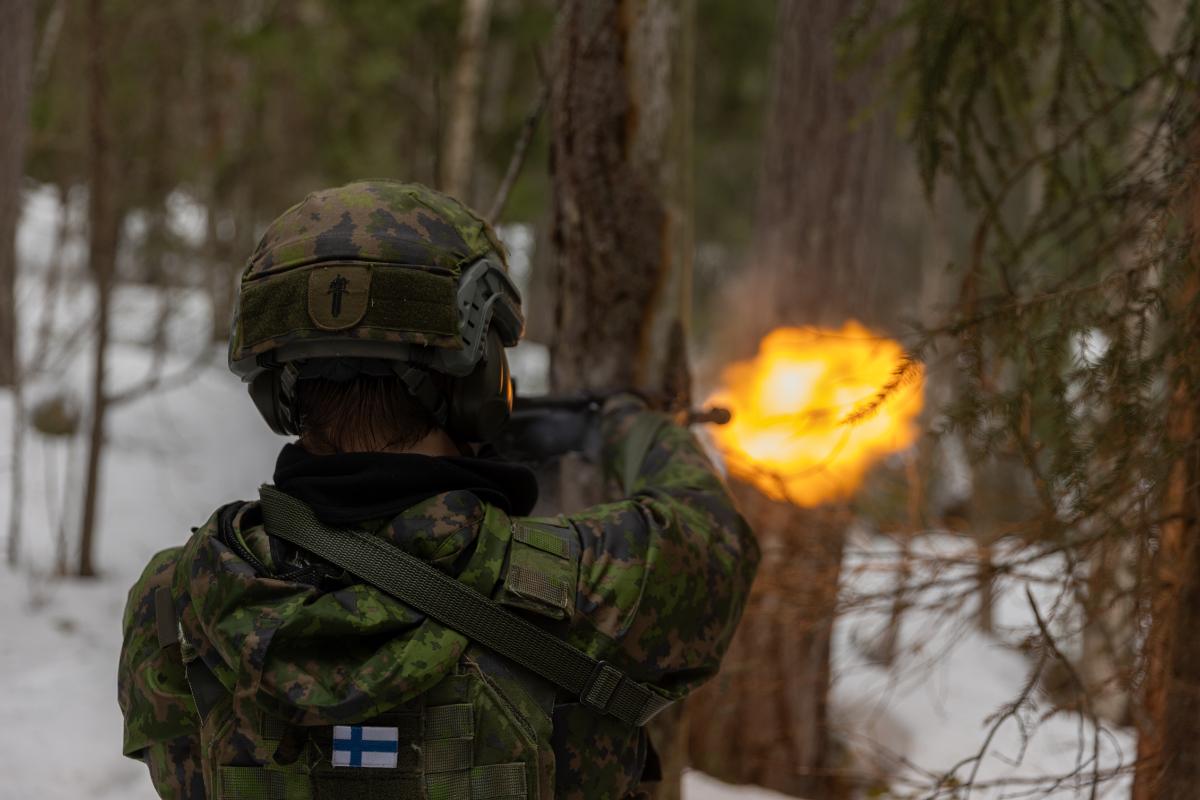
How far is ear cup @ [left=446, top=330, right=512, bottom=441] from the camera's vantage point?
173cm

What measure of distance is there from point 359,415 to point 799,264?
11.7ft

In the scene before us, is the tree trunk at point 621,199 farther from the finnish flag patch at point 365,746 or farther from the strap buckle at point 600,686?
the finnish flag patch at point 365,746

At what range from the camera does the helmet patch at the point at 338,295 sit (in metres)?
1.62

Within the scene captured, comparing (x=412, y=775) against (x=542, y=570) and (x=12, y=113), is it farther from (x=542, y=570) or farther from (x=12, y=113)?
(x=12, y=113)

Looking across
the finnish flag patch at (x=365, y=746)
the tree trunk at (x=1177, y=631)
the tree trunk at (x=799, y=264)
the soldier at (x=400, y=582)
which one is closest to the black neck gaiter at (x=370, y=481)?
the soldier at (x=400, y=582)

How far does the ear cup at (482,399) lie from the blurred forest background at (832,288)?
85 centimetres

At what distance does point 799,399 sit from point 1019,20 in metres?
1.49

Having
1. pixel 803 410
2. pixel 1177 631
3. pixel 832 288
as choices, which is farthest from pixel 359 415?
pixel 832 288

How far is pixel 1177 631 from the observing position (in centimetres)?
225

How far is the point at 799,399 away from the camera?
3717mm

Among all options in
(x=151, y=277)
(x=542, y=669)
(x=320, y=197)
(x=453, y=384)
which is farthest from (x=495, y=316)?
(x=151, y=277)

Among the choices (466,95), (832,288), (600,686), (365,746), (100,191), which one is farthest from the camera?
(466,95)

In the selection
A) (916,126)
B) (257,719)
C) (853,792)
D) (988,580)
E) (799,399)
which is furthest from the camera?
(853,792)

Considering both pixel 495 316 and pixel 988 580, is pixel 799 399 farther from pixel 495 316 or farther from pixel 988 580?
pixel 495 316
